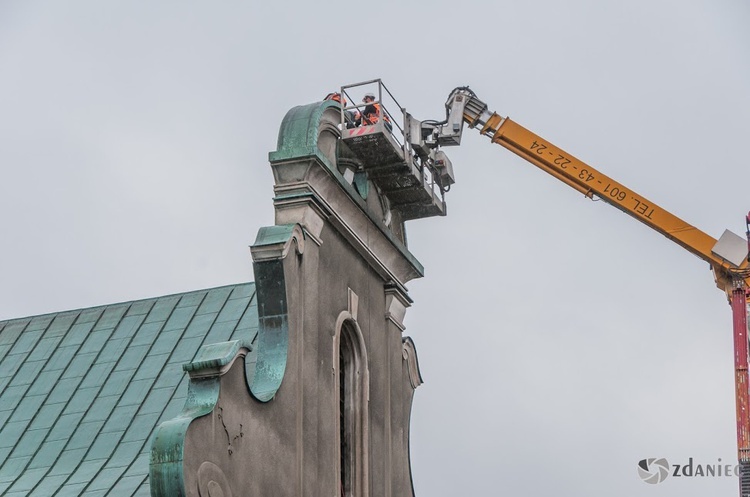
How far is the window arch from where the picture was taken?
25594mm

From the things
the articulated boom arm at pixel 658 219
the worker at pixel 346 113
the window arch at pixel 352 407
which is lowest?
the window arch at pixel 352 407

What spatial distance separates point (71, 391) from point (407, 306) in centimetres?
610

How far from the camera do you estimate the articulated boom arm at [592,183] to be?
139 ft

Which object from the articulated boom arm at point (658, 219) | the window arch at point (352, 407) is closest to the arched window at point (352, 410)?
the window arch at point (352, 407)

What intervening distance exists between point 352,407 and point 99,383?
4.06 m

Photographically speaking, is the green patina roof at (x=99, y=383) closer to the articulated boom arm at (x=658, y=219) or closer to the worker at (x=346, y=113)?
the worker at (x=346, y=113)

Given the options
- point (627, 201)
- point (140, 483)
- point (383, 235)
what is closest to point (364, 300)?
point (383, 235)

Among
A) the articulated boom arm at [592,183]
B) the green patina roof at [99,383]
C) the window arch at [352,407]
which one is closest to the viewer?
the green patina roof at [99,383]

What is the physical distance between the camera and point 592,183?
45156 millimetres

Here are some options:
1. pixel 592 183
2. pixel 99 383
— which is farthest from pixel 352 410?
pixel 592 183

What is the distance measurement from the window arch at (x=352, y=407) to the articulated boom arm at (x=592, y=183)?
14.6 m

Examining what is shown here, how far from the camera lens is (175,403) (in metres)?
24.7

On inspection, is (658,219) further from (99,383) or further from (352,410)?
(99,383)

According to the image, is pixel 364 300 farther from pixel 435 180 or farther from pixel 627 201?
pixel 627 201
